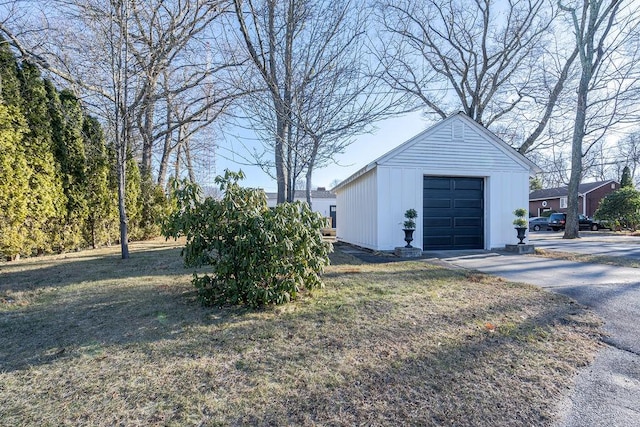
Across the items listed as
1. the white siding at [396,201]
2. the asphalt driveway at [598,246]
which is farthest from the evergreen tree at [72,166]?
the asphalt driveway at [598,246]

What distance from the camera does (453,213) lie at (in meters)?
10.0

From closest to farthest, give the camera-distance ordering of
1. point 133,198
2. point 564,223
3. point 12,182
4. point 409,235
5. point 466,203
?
1. point 12,182
2. point 409,235
3. point 466,203
4. point 133,198
5. point 564,223

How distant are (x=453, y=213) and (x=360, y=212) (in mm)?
3109

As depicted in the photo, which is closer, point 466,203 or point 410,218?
point 410,218

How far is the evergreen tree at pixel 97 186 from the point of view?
9422 millimetres

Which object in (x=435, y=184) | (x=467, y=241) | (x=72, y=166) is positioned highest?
(x=72, y=166)

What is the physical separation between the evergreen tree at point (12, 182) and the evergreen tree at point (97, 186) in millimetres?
2025

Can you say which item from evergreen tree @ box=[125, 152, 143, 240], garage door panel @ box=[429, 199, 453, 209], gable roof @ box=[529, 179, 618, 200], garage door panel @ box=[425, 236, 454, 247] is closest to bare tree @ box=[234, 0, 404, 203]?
garage door panel @ box=[429, 199, 453, 209]

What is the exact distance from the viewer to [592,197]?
106 feet

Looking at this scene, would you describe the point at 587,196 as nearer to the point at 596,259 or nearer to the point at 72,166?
the point at 596,259

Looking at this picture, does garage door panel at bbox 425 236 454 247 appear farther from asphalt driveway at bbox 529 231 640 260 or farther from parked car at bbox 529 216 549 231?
parked car at bbox 529 216 549 231

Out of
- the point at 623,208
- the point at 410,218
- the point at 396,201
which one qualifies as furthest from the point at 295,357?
the point at 623,208

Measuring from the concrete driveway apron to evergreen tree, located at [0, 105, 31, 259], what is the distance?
9.71 m

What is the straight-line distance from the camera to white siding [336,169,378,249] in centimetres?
973
